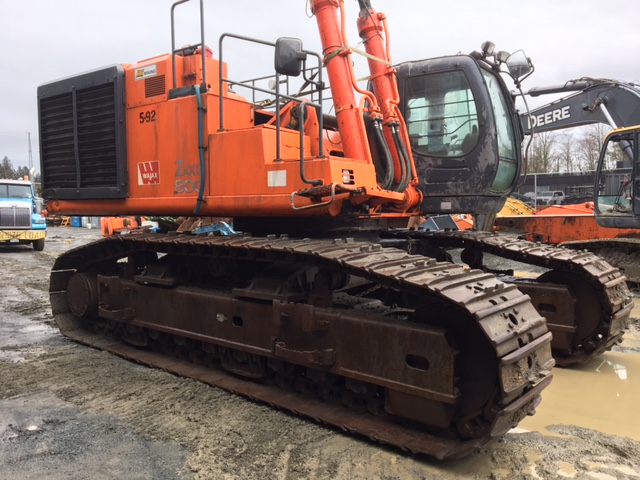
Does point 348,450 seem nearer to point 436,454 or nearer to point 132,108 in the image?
point 436,454

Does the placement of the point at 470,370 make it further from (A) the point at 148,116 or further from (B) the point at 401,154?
(A) the point at 148,116

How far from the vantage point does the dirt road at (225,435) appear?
10.5 feet

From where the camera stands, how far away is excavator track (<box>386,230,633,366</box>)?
16.2 feet

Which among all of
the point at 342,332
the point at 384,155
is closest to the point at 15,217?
the point at 384,155

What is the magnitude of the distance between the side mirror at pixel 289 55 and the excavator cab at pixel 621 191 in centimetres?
677

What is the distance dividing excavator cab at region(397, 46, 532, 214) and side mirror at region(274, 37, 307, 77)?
1.58 m

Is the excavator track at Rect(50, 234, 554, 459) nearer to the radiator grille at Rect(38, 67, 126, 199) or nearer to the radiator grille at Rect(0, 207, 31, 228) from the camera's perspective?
the radiator grille at Rect(38, 67, 126, 199)

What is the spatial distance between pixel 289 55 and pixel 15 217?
54.6ft

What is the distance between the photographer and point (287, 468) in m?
3.21

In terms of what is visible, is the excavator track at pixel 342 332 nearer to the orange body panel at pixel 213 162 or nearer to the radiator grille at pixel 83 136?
the orange body panel at pixel 213 162

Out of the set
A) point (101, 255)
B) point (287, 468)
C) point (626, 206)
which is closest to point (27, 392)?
point (101, 255)

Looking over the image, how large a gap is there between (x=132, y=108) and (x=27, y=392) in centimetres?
270

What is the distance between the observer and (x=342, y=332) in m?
3.82

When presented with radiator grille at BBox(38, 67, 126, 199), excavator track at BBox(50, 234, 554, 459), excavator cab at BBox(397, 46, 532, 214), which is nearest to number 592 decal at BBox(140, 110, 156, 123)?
radiator grille at BBox(38, 67, 126, 199)
